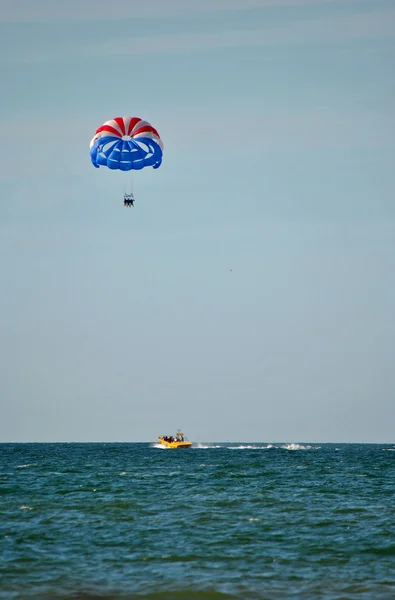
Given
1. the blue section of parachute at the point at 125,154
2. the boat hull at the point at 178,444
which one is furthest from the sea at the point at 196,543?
the boat hull at the point at 178,444

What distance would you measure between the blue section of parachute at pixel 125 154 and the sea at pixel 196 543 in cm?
2262

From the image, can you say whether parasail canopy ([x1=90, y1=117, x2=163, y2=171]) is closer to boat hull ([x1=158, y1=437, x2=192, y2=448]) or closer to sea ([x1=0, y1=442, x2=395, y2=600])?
sea ([x1=0, y1=442, x2=395, y2=600])

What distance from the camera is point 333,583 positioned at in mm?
23609

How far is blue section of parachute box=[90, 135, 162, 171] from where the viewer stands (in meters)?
57.1

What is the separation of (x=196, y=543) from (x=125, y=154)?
3445 centimetres

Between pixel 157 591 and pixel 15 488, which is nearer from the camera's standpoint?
pixel 157 591

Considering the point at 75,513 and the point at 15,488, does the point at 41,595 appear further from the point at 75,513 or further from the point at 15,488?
the point at 15,488

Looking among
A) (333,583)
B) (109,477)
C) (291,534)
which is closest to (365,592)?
(333,583)

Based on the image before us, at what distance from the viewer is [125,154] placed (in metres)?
57.2

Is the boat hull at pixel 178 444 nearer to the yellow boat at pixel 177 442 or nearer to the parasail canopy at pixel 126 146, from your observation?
the yellow boat at pixel 177 442

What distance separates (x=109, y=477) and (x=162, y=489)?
10.9 meters

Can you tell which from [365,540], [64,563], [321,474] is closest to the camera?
[64,563]

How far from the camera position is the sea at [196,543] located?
23047 mm

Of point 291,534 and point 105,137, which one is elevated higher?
point 105,137
